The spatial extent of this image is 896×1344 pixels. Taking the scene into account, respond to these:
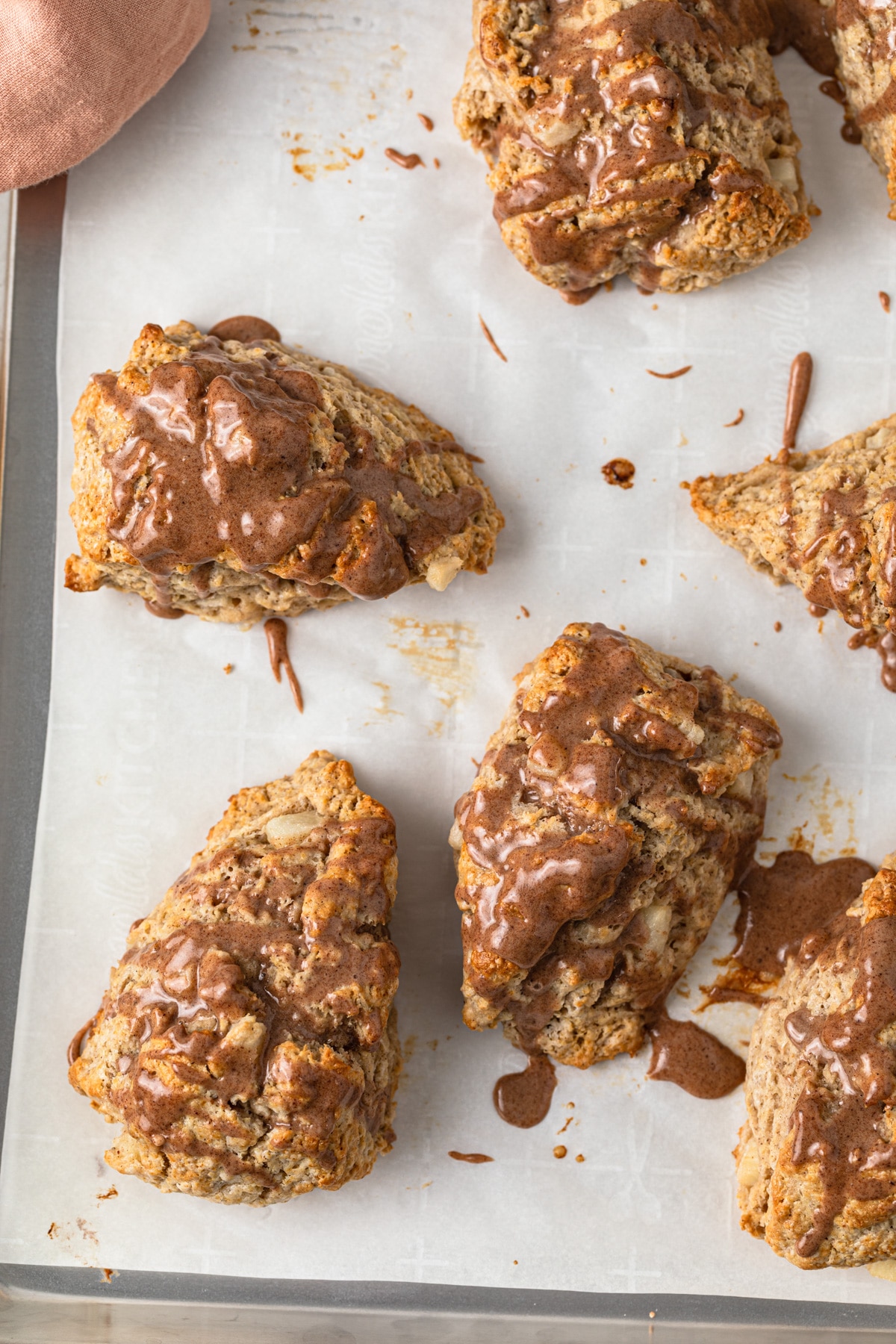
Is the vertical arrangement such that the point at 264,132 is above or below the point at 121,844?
above

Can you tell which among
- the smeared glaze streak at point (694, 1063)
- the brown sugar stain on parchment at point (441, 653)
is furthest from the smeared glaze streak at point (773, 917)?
the brown sugar stain on parchment at point (441, 653)

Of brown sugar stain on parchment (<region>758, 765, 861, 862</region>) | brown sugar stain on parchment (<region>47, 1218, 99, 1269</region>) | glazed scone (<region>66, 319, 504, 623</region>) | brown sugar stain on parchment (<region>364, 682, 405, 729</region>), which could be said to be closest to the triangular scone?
glazed scone (<region>66, 319, 504, 623</region>)

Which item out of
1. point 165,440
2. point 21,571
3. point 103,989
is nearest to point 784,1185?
point 103,989

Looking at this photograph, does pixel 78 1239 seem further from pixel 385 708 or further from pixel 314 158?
pixel 314 158

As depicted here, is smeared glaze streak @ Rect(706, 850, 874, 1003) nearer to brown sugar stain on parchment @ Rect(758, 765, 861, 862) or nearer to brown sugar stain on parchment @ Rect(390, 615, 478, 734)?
brown sugar stain on parchment @ Rect(758, 765, 861, 862)

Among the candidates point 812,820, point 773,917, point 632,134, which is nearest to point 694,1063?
point 773,917

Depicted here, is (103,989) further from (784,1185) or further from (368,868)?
(784,1185)
